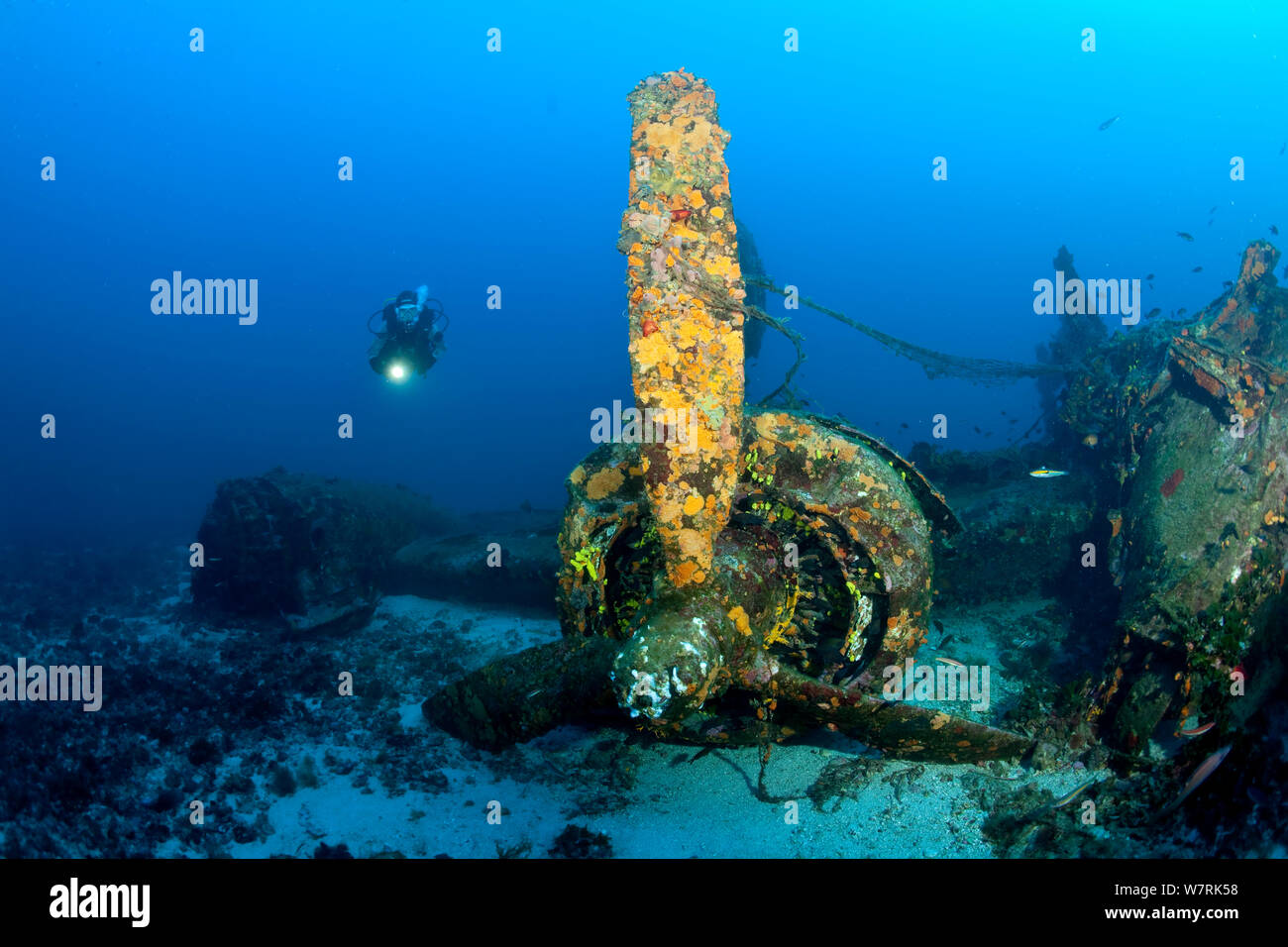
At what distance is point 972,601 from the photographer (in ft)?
28.8

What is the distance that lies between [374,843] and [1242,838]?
5.54 meters

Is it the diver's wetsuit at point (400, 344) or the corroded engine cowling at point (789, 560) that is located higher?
the diver's wetsuit at point (400, 344)

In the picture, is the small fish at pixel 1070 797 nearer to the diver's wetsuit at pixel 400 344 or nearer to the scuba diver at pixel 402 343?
the diver's wetsuit at pixel 400 344

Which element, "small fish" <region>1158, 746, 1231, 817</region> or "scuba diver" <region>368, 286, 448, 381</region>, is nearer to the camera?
"small fish" <region>1158, 746, 1231, 817</region>

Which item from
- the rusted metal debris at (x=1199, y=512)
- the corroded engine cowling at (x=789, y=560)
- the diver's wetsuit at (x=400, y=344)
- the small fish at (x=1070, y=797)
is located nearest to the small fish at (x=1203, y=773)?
the small fish at (x=1070, y=797)

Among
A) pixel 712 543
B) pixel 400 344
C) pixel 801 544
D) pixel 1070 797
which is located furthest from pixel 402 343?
pixel 1070 797

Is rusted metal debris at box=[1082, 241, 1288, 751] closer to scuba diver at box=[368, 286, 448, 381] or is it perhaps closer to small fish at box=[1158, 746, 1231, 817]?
small fish at box=[1158, 746, 1231, 817]

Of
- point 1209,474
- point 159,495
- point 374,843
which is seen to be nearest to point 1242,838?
point 1209,474

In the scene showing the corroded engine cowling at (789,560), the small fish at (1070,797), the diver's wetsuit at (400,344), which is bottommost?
the small fish at (1070,797)

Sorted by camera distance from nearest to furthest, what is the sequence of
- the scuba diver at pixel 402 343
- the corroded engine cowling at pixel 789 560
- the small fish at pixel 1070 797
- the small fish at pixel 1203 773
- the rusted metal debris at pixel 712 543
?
the small fish at pixel 1203 773
the rusted metal debris at pixel 712 543
the small fish at pixel 1070 797
the corroded engine cowling at pixel 789 560
the scuba diver at pixel 402 343

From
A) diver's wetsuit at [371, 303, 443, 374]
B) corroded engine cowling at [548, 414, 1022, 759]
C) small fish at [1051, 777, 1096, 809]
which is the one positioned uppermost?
diver's wetsuit at [371, 303, 443, 374]

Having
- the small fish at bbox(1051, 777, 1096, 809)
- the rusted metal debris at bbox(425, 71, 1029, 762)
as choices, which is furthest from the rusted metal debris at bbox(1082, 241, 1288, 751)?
the rusted metal debris at bbox(425, 71, 1029, 762)

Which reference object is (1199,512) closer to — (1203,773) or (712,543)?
(1203,773)
